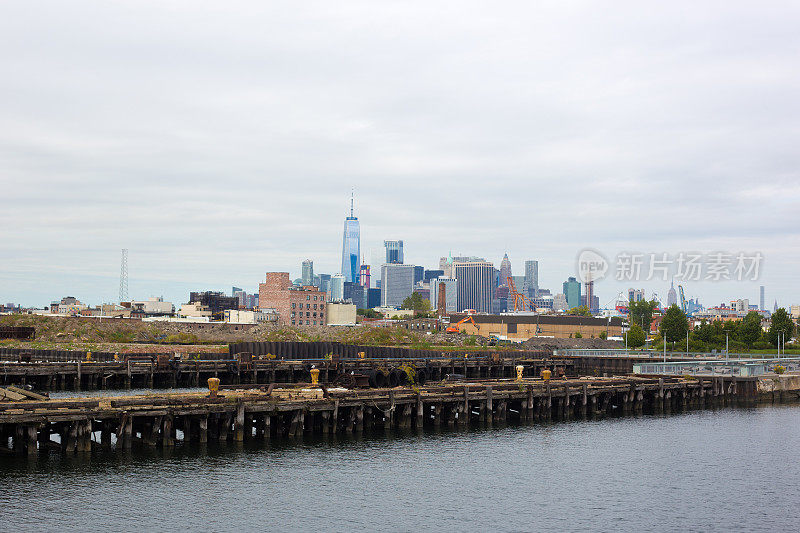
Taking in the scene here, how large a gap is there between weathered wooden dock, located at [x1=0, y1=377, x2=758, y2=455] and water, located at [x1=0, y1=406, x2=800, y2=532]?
152 centimetres

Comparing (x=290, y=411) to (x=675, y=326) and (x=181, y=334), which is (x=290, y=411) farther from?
(x=675, y=326)

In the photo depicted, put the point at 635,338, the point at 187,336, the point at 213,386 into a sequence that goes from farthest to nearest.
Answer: the point at 635,338 < the point at 187,336 < the point at 213,386

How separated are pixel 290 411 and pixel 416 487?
41.5ft

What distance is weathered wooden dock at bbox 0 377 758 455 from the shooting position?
46375 millimetres

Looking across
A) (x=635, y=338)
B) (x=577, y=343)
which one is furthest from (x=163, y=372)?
(x=577, y=343)

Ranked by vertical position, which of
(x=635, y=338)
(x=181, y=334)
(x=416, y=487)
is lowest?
(x=416, y=487)

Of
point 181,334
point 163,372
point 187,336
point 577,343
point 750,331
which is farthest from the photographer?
point 577,343

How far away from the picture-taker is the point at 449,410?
67500 millimetres

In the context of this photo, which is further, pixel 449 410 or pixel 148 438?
pixel 449 410

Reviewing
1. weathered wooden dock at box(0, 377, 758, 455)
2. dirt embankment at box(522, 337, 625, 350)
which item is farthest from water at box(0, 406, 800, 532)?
dirt embankment at box(522, 337, 625, 350)

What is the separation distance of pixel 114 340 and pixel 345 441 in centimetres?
11302

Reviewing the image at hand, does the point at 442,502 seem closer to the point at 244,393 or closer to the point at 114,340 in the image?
the point at 244,393

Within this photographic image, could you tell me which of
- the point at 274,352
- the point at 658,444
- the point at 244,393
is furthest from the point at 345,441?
the point at 274,352

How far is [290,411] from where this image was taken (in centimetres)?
5412
